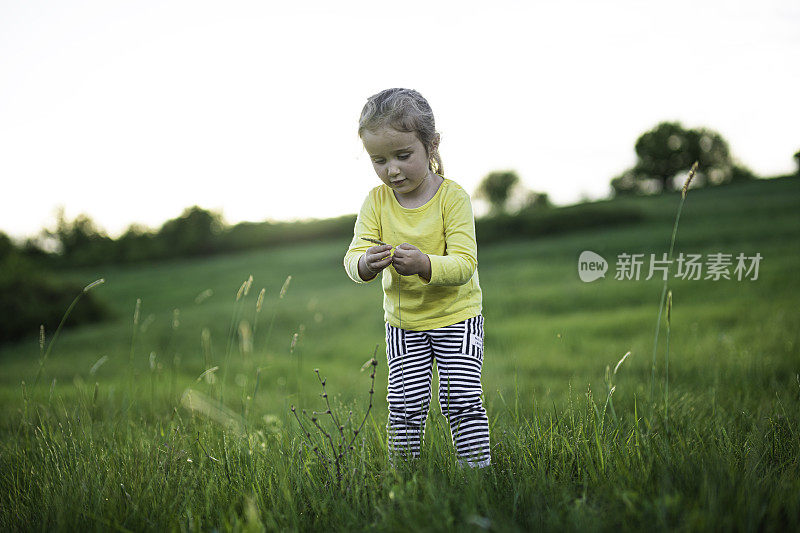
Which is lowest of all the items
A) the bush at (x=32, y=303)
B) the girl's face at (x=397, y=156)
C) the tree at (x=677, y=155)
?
the bush at (x=32, y=303)

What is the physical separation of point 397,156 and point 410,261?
0.55 meters

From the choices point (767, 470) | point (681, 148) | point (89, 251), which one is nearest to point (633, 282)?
point (767, 470)

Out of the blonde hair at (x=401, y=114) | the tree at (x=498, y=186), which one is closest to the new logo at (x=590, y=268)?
the blonde hair at (x=401, y=114)

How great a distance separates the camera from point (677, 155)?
4100cm

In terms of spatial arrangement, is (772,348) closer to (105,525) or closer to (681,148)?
(105,525)

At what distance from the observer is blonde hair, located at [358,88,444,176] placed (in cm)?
A: 244

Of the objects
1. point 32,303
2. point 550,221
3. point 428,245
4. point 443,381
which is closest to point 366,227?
point 428,245

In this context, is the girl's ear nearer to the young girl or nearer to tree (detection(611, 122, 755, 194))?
the young girl

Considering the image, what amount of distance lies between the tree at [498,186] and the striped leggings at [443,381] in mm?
59262

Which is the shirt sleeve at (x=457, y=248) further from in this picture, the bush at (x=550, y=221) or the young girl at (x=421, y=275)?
the bush at (x=550, y=221)

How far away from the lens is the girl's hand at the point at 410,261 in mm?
2297

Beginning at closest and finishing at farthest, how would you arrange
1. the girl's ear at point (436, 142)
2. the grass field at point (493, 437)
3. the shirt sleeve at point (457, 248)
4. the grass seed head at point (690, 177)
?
1. the grass field at point (493, 437)
2. the grass seed head at point (690, 177)
3. the shirt sleeve at point (457, 248)
4. the girl's ear at point (436, 142)

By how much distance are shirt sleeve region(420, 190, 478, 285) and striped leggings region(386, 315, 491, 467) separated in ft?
1.03

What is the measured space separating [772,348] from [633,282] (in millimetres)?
6722
